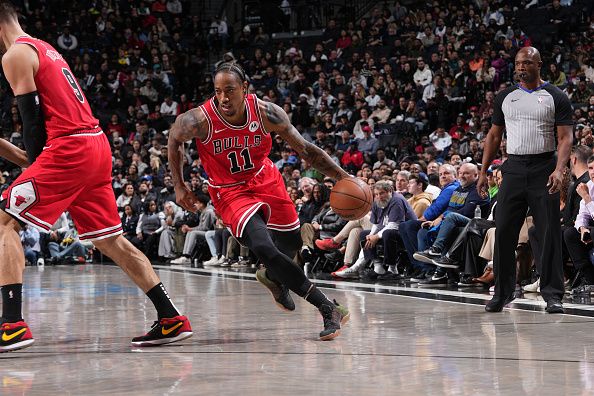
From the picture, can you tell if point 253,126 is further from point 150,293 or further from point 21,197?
point 21,197

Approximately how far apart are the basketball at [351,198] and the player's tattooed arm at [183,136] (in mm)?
942

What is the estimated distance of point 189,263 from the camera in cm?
1395

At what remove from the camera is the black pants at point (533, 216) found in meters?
6.03

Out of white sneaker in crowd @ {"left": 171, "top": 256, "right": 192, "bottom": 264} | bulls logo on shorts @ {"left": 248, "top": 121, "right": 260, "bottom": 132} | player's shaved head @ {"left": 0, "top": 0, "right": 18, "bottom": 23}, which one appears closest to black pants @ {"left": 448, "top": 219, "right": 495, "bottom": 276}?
bulls logo on shorts @ {"left": 248, "top": 121, "right": 260, "bottom": 132}

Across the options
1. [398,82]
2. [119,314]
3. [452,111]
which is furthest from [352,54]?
[119,314]

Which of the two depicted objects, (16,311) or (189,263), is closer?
(16,311)

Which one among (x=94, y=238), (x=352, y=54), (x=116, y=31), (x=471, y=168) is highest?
(x=116, y=31)

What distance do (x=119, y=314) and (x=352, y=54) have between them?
13.8m

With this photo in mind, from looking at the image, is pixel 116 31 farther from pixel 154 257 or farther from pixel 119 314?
pixel 119 314

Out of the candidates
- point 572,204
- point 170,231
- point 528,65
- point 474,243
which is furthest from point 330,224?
point 528,65

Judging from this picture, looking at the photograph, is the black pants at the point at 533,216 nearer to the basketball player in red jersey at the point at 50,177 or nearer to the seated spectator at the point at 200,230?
the basketball player in red jersey at the point at 50,177

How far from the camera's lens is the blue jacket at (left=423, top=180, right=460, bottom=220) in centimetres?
908

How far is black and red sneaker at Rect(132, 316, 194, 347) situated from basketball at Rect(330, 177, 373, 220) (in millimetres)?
1274

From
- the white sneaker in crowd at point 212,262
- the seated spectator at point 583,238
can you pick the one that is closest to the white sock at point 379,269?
the seated spectator at point 583,238
